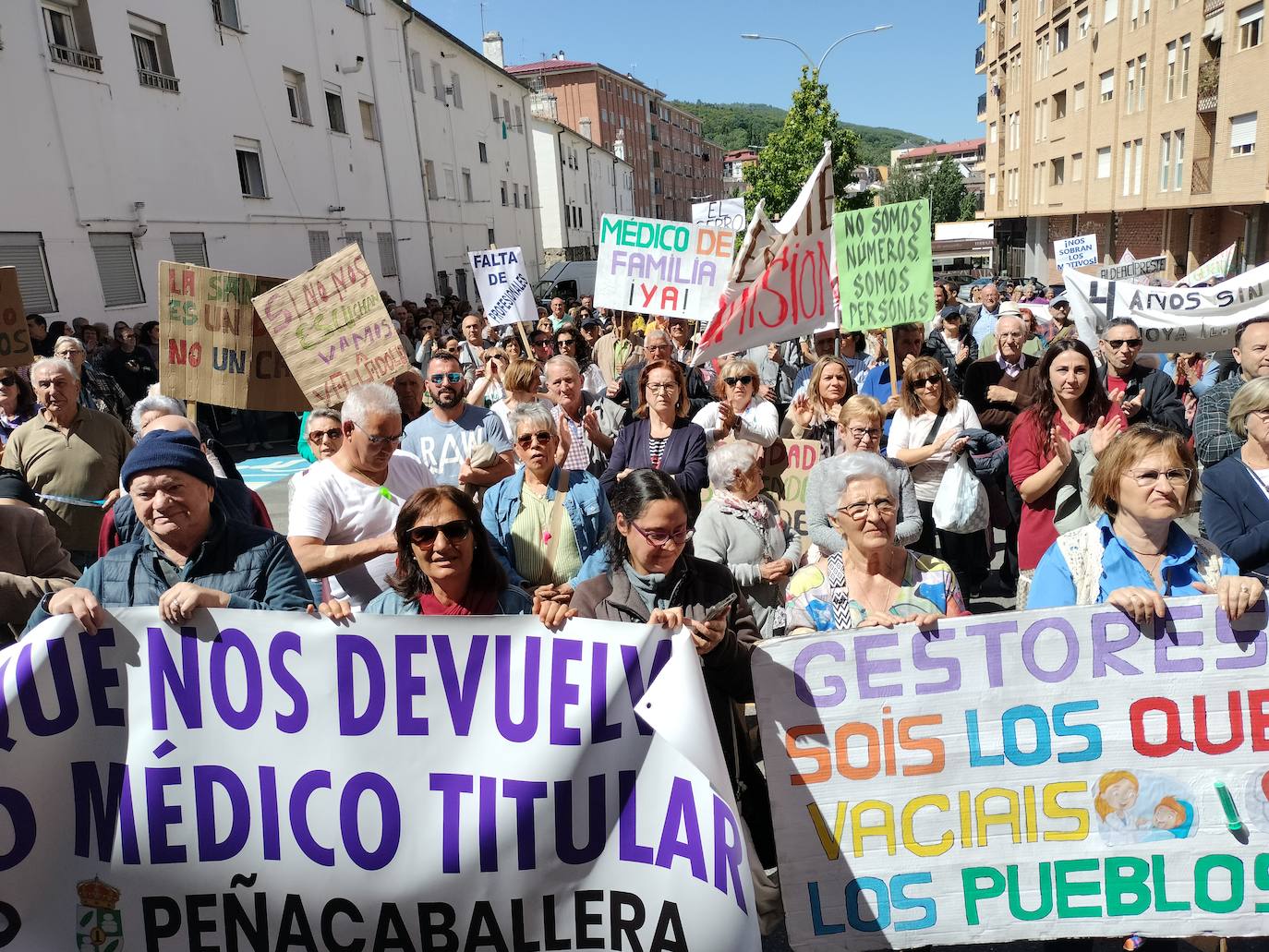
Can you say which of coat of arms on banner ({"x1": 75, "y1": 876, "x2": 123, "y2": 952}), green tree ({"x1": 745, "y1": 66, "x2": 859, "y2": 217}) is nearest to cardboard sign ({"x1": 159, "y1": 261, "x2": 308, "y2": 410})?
coat of arms on banner ({"x1": 75, "y1": 876, "x2": 123, "y2": 952})

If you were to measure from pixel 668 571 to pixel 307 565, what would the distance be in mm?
1589

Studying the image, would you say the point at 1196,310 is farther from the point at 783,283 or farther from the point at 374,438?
the point at 374,438

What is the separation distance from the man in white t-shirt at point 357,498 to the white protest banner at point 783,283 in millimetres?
2575

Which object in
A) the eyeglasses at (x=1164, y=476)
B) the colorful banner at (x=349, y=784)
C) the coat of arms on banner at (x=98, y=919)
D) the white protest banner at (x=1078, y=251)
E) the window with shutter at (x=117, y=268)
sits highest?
the window with shutter at (x=117, y=268)

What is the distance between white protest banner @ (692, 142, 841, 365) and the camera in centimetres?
601

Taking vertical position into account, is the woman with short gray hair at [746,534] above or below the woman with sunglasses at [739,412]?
below

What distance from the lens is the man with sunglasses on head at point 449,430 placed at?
5.18 metres

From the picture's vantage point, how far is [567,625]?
258 cm

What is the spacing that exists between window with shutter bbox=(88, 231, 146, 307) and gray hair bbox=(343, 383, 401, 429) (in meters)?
12.6

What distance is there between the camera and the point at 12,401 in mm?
5469

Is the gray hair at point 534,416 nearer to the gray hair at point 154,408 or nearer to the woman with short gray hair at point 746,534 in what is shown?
the woman with short gray hair at point 746,534

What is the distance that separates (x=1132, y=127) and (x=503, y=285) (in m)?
31.3

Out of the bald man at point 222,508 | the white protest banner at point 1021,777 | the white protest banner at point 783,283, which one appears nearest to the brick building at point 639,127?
the white protest banner at point 783,283

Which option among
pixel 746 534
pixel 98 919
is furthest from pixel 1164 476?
pixel 98 919
